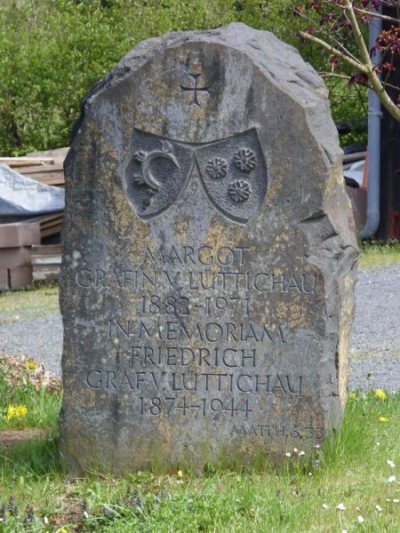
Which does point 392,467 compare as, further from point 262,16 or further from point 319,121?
point 262,16

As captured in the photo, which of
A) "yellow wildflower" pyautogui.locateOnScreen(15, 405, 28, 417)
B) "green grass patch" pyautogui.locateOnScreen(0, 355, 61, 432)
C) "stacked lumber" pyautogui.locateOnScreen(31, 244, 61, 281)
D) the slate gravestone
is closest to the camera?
the slate gravestone

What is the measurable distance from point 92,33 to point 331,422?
490 inches

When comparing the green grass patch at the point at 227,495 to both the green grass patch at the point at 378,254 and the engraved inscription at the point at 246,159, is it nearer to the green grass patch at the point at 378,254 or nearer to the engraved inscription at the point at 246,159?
the engraved inscription at the point at 246,159

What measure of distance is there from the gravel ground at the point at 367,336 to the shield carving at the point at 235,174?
2.58 m

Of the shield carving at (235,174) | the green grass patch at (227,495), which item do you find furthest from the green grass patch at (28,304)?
the shield carving at (235,174)

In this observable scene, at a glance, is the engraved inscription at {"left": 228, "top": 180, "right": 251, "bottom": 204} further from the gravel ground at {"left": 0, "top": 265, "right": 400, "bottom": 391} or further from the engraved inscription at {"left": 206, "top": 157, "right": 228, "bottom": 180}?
the gravel ground at {"left": 0, "top": 265, "right": 400, "bottom": 391}

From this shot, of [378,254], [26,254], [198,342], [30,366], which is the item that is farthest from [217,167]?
[26,254]

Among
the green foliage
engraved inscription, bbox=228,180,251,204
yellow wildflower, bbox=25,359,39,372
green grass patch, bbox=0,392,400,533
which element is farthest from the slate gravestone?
the green foliage

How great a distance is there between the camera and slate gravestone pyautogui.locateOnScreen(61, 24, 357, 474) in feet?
18.5

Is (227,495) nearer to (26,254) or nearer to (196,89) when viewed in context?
(196,89)

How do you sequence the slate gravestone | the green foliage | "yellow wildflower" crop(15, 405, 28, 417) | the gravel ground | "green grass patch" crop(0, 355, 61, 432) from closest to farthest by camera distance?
the slate gravestone
"yellow wildflower" crop(15, 405, 28, 417)
"green grass patch" crop(0, 355, 61, 432)
the gravel ground
the green foliage

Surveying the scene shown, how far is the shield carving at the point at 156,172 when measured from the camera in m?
5.73

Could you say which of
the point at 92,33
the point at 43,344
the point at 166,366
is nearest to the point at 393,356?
the point at 43,344

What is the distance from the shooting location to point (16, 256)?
13875mm
